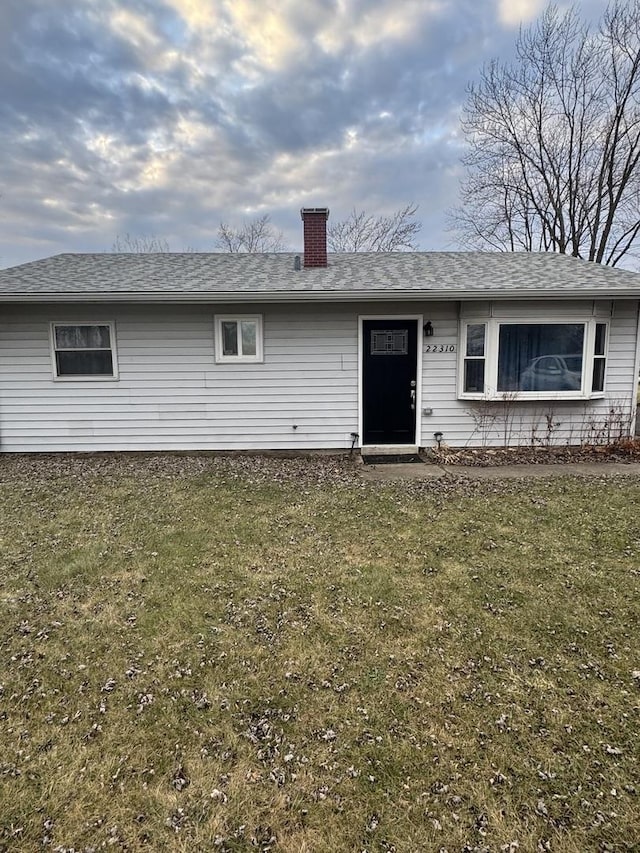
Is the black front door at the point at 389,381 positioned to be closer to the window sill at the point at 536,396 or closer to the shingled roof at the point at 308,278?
the shingled roof at the point at 308,278

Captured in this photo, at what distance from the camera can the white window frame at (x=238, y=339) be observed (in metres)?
7.58

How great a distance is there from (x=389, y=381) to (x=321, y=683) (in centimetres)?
595

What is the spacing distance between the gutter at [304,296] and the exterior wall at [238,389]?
1.21ft

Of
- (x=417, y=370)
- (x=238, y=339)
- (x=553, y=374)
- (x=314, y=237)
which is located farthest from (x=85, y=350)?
(x=553, y=374)

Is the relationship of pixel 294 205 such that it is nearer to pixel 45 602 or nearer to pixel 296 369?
pixel 296 369

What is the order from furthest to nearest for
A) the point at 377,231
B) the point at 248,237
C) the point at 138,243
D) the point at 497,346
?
the point at 248,237 < the point at 138,243 < the point at 377,231 < the point at 497,346

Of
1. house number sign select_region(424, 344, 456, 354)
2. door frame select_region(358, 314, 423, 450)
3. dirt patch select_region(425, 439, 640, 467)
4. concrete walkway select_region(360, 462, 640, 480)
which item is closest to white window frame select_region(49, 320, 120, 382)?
door frame select_region(358, 314, 423, 450)

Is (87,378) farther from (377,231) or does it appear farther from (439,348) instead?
(377,231)

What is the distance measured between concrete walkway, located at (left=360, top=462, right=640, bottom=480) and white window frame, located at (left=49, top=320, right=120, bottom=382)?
176 inches

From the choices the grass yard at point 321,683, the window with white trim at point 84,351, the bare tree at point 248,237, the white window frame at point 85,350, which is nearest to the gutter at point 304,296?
the white window frame at point 85,350

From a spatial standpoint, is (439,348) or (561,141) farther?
(561,141)

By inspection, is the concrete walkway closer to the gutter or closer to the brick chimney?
the gutter

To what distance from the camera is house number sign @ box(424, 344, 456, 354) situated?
7.69 metres

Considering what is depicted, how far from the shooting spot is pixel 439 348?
7.69 meters
